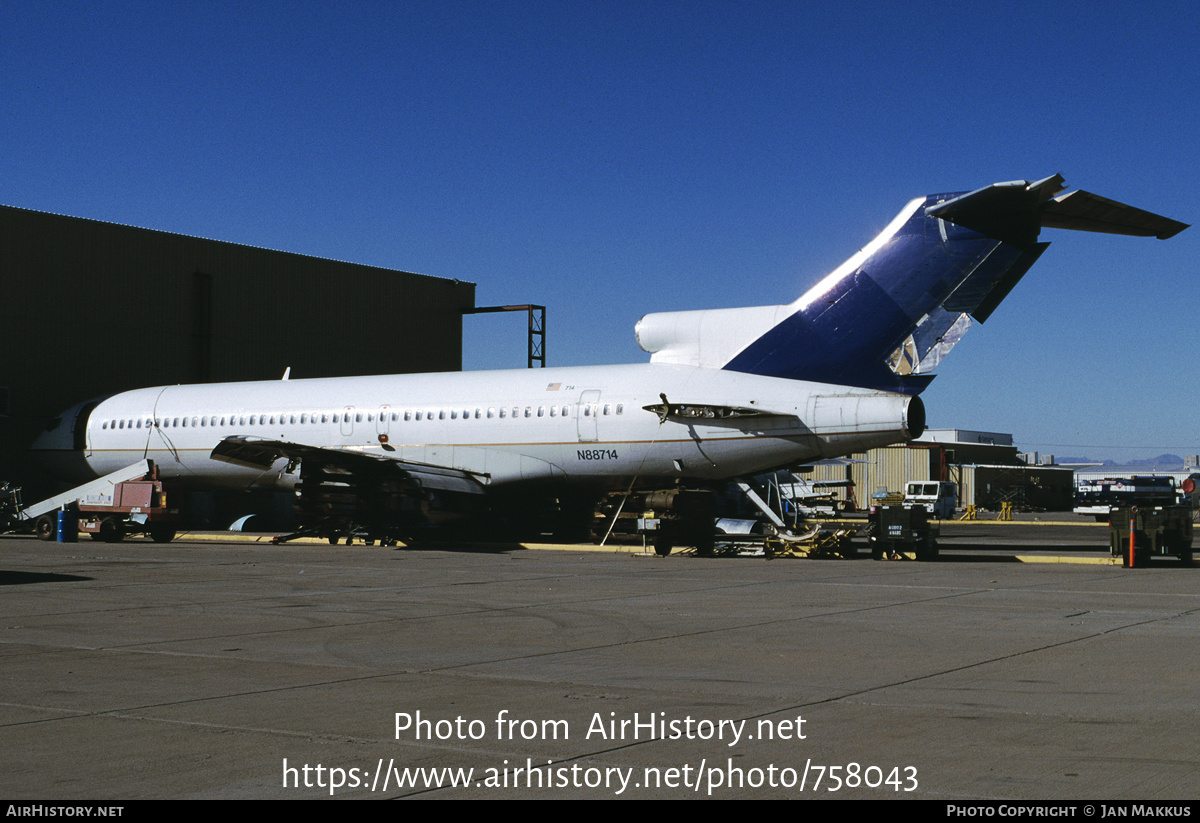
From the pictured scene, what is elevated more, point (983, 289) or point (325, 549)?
point (983, 289)

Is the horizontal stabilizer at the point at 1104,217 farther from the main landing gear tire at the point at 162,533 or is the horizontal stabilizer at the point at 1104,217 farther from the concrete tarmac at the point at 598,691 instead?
the main landing gear tire at the point at 162,533

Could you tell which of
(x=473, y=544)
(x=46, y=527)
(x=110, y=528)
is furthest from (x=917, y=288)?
(x=46, y=527)

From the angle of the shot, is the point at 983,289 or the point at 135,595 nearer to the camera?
the point at 135,595

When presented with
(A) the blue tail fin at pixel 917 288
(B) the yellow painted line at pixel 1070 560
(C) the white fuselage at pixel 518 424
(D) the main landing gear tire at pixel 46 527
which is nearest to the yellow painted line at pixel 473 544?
(C) the white fuselage at pixel 518 424

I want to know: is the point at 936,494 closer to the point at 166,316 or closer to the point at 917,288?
the point at 917,288

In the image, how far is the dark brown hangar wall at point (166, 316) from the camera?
38.9 m

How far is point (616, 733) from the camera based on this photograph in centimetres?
677

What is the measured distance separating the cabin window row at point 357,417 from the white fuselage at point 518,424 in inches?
1.2

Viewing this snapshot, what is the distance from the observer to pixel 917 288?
22.8 m

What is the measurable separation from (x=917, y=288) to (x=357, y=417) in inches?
573
